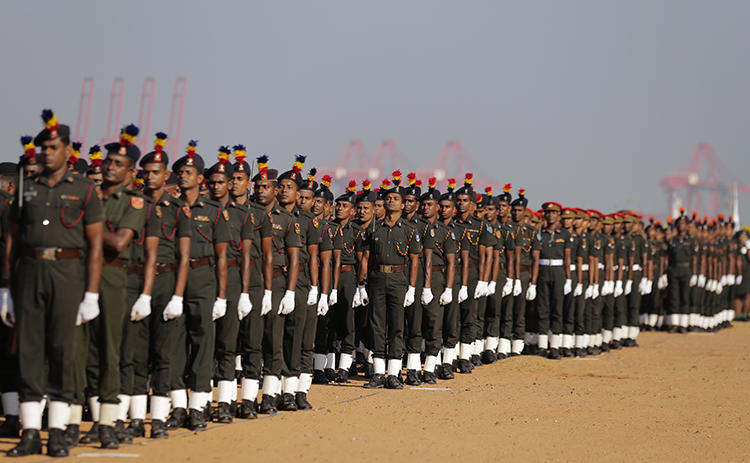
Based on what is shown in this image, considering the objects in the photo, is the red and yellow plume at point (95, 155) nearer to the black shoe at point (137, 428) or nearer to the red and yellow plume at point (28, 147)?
the red and yellow plume at point (28, 147)

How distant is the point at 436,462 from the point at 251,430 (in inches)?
73.2

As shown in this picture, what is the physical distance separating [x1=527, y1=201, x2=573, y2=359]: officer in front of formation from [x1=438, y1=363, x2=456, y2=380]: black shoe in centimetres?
382

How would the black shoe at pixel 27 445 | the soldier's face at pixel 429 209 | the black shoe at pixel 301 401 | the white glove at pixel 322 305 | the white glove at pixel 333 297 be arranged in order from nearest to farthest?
the black shoe at pixel 27 445 < the black shoe at pixel 301 401 < the white glove at pixel 322 305 < the white glove at pixel 333 297 < the soldier's face at pixel 429 209

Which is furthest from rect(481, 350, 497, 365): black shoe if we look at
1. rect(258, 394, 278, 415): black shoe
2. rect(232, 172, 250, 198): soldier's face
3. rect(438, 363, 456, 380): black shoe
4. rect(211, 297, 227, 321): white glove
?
rect(211, 297, 227, 321): white glove

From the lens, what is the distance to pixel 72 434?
860 cm

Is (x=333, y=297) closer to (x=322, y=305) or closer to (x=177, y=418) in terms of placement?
(x=322, y=305)

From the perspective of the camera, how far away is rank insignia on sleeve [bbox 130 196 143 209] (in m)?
8.66

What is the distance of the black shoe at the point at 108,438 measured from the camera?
851 centimetres

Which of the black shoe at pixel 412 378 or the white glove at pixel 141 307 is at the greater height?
the white glove at pixel 141 307

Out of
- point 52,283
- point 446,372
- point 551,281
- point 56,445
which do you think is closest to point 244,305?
point 52,283

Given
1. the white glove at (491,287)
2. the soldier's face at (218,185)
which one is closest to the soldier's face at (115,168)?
the soldier's face at (218,185)

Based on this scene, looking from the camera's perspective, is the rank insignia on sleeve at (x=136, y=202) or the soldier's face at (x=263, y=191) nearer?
the rank insignia on sleeve at (x=136, y=202)

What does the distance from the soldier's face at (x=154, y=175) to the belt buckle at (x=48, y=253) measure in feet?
4.42

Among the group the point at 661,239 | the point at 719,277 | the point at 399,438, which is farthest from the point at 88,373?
the point at 719,277
